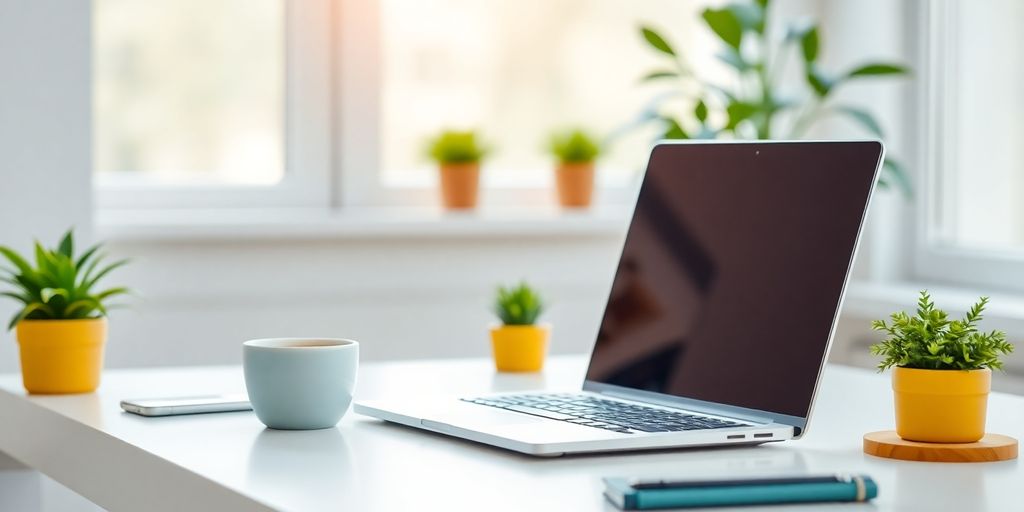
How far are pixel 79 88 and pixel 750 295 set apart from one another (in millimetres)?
1562

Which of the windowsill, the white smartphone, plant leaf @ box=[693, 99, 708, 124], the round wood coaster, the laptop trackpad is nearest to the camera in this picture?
the round wood coaster

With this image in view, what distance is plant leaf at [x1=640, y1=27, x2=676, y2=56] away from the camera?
2672mm

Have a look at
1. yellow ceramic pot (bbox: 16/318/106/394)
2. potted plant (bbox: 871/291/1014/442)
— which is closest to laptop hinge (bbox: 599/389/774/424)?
potted plant (bbox: 871/291/1014/442)

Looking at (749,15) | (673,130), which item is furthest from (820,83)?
(673,130)

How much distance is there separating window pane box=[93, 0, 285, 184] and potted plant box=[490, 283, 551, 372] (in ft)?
4.12

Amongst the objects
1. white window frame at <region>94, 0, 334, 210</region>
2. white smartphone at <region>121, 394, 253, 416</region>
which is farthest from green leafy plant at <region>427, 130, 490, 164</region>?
white smartphone at <region>121, 394, 253, 416</region>

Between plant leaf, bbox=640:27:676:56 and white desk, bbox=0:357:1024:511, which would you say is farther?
plant leaf, bbox=640:27:676:56

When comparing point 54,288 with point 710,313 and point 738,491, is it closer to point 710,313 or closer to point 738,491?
point 710,313

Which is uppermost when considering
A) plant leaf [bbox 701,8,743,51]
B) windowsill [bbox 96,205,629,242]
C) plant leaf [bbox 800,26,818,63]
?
plant leaf [bbox 701,8,743,51]

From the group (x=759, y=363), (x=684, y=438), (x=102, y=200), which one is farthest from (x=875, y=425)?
(x=102, y=200)

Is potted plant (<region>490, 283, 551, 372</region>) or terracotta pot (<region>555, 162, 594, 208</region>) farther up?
terracotta pot (<region>555, 162, 594, 208</region>)

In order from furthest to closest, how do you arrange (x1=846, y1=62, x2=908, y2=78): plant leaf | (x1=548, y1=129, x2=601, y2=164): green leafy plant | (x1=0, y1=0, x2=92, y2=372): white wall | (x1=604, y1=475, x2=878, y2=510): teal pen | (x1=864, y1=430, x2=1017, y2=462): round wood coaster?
(x1=548, y1=129, x2=601, y2=164): green leafy plant, (x1=846, y1=62, x2=908, y2=78): plant leaf, (x1=0, y1=0, x2=92, y2=372): white wall, (x1=864, y1=430, x2=1017, y2=462): round wood coaster, (x1=604, y1=475, x2=878, y2=510): teal pen

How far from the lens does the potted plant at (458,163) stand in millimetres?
2762

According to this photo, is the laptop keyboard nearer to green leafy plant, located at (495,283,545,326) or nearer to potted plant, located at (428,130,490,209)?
green leafy plant, located at (495,283,545,326)
